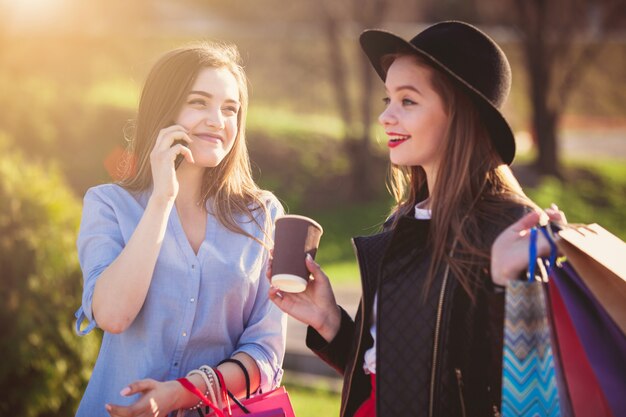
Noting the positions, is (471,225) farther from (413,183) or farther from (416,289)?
(413,183)

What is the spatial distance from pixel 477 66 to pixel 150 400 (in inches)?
60.0

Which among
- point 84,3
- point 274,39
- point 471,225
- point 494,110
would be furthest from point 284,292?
point 274,39

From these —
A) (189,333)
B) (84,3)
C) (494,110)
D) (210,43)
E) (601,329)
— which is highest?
(84,3)

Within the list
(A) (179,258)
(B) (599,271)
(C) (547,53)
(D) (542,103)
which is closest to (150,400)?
(A) (179,258)

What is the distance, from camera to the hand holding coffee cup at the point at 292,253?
2729mm

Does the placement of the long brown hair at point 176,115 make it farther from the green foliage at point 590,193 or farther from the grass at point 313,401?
the green foliage at point 590,193

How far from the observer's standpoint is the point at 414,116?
2770 mm

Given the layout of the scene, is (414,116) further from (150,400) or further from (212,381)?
(150,400)

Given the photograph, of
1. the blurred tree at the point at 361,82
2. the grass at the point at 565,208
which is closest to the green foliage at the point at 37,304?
the grass at the point at 565,208

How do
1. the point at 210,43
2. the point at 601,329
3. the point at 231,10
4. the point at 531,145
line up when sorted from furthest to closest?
the point at 231,10 < the point at 531,145 < the point at 210,43 < the point at 601,329

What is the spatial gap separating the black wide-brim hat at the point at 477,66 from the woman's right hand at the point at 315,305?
0.80m

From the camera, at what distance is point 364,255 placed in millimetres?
2850

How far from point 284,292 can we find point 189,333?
369 millimetres

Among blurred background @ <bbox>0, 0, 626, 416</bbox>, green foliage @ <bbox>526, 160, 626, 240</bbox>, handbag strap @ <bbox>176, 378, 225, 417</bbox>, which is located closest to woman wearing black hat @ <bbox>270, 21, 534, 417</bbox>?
handbag strap @ <bbox>176, 378, 225, 417</bbox>
